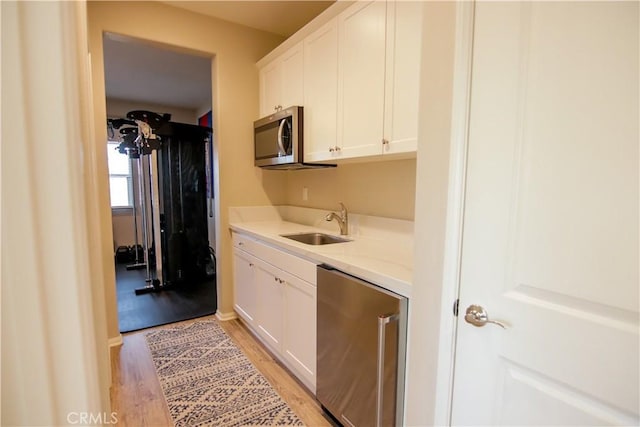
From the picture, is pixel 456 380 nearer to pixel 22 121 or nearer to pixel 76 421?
pixel 76 421

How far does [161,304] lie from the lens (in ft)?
11.1

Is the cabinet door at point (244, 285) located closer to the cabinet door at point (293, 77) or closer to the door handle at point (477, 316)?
the cabinet door at point (293, 77)

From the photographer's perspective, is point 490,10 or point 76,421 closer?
point 76,421

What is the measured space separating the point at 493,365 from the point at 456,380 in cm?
15

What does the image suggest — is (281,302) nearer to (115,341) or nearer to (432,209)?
(432,209)

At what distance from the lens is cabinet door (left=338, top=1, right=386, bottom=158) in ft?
5.63

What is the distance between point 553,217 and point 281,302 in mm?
1649

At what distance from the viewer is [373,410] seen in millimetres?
1396

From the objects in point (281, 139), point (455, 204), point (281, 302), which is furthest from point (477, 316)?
point (281, 139)

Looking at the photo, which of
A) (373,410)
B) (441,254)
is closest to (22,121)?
(441,254)

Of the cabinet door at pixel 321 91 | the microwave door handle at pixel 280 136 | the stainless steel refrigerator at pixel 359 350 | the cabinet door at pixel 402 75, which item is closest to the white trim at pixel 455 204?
the stainless steel refrigerator at pixel 359 350

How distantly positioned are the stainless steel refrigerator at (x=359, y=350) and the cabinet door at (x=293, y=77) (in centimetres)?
139

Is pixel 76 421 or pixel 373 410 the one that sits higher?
pixel 76 421
